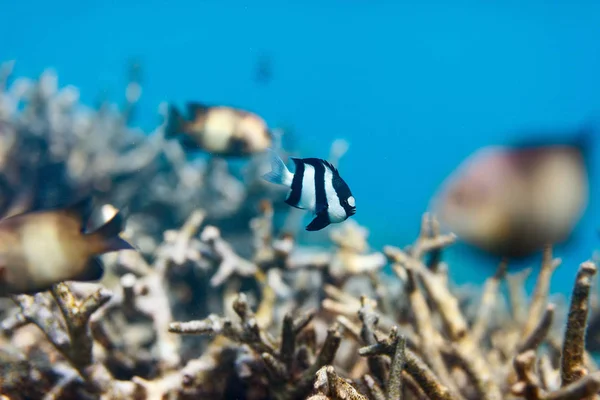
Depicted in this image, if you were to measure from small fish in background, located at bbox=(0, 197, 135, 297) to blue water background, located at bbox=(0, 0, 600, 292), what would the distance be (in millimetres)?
41062

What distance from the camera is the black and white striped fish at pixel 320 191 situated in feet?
5.11

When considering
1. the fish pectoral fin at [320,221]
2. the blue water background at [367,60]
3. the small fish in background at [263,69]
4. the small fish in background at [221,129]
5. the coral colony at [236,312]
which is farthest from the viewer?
the blue water background at [367,60]

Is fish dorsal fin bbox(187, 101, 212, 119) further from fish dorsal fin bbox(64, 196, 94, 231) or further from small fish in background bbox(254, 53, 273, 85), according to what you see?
small fish in background bbox(254, 53, 273, 85)

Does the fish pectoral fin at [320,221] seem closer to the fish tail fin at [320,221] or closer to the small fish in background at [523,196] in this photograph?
the fish tail fin at [320,221]

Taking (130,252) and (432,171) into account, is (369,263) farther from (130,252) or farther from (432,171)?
(432,171)

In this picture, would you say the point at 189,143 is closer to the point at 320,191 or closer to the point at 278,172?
the point at 278,172

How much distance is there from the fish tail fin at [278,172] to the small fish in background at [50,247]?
83 cm

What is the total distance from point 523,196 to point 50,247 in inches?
80.1

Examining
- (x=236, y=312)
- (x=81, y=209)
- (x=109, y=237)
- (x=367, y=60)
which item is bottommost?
(x=236, y=312)

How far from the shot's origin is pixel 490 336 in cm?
378

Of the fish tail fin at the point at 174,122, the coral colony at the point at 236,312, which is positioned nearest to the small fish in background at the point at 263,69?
the coral colony at the point at 236,312

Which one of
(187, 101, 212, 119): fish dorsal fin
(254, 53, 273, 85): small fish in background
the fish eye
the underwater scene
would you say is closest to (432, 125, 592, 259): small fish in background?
the underwater scene

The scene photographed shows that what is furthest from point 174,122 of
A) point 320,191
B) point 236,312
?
point 320,191

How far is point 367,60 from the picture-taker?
71.6m
